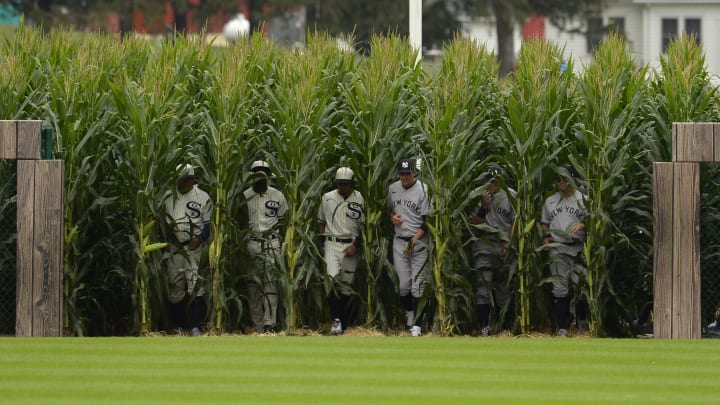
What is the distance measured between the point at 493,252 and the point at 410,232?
91 cm

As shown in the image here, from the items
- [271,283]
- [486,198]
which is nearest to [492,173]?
[486,198]

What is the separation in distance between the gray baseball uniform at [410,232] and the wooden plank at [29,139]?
361 cm

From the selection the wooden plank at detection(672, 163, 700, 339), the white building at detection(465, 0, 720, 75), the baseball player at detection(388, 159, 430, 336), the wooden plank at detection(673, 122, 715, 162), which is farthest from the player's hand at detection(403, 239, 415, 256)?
the white building at detection(465, 0, 720, 75)

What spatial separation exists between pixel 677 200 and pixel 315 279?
378 cm

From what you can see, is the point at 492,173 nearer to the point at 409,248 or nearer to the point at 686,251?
the point at 409,248

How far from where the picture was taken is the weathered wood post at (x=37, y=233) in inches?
575

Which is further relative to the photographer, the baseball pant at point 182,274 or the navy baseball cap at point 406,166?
the baseball pant at point 182,274

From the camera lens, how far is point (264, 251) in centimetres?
1562

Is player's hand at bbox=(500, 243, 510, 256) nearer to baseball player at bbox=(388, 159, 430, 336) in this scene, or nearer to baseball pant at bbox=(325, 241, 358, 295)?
baseball player at bbox=(388, 159, 430, 336)

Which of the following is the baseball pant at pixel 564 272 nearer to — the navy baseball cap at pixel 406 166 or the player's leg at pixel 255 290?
the navy baseball cap at pixel 406 166

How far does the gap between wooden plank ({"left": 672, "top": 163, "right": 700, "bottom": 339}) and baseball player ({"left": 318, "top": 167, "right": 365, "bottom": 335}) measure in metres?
3.23

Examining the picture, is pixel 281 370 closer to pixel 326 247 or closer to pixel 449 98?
pixel 326 247

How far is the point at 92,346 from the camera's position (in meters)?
A: 13.6

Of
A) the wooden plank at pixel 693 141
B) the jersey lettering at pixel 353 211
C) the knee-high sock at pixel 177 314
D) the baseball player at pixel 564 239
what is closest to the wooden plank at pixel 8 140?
the knee-high sock at pixel 177 314
